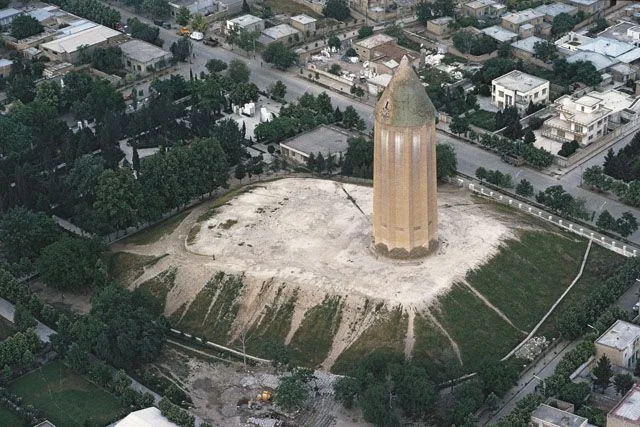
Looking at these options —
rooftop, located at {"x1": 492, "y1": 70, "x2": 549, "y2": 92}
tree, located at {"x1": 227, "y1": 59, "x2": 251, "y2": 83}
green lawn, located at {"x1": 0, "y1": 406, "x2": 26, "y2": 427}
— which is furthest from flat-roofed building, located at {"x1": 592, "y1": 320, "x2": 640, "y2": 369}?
tree, located at {"x1": 227, "y1": 59, "x2": 251, "y2": 83}

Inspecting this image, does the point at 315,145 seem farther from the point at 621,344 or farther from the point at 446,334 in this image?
the point at 621,344

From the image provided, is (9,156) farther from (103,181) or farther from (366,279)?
(366,279)

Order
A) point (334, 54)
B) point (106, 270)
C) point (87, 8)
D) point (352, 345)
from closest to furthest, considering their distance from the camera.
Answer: point (352, 345)
point (106, 270)
point (334, 54)
point (87, 8)

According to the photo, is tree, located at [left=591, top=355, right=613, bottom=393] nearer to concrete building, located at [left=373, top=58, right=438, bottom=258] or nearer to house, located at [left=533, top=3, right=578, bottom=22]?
concrete building, located at [left=373, top=58, right=438, bottom=258]

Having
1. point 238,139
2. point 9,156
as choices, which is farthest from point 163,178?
point 9,156

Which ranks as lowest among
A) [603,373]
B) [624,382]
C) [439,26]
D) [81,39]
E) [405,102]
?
[439,26]

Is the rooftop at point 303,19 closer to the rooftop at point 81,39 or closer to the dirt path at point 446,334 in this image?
the rooftop at point 81,39

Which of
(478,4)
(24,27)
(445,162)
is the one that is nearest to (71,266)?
(445,162)
